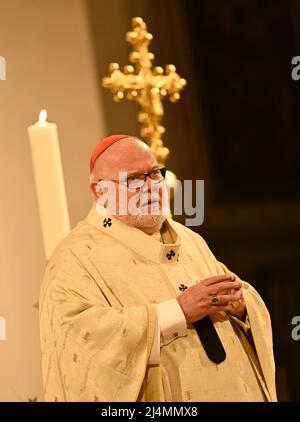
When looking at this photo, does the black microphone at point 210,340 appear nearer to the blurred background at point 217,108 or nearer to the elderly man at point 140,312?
the elderly man at point 140,312

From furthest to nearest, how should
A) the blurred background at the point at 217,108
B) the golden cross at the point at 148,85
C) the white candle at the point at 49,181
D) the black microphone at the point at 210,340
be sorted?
the blurred background at the point at 217,108 → the golden cross at the point at 148,85 → the white candle at the point at 49,181 → the black microphone at the point at 210,340

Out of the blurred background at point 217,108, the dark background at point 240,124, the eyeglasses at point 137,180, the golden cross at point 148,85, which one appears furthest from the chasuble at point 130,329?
the dark background at point 240,124

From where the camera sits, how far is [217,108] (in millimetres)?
4141

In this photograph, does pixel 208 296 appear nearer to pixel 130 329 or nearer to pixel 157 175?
pixel 130 329

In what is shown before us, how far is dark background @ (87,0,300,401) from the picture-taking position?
4023mm

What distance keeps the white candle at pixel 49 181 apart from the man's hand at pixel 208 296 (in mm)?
568

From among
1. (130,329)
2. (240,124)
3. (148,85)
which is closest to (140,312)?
(130,329)

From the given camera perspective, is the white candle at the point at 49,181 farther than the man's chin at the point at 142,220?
Yes

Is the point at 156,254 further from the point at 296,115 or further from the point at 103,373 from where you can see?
the point at 296,115

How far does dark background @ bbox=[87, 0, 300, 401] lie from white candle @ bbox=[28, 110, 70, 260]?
942mm

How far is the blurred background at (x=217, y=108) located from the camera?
3.79 m

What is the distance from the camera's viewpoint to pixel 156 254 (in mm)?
2801

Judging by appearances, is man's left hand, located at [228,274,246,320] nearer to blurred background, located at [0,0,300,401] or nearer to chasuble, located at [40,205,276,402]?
chasuble, located at [40,205,276,402]

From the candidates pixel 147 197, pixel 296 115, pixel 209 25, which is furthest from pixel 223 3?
pixel 147 197
